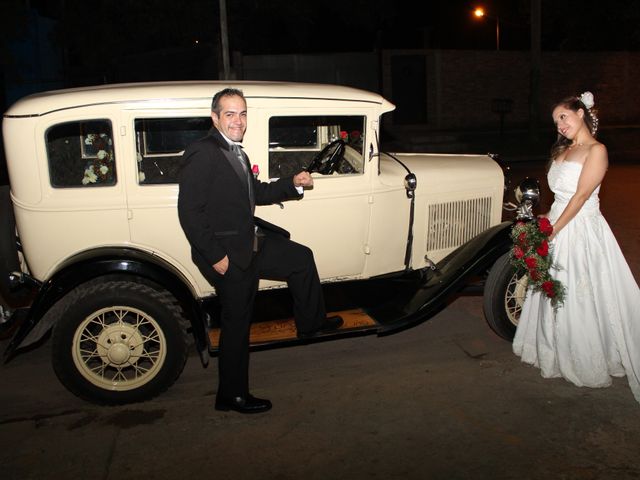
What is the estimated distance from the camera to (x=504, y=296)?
515cm

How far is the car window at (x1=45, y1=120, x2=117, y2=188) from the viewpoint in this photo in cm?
444

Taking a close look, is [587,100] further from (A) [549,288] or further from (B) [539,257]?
(A) [549,288]

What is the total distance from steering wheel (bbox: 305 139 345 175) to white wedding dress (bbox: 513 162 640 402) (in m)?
1.54

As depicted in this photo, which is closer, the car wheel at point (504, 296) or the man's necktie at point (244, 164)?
the man's necktie at point (244, 164)

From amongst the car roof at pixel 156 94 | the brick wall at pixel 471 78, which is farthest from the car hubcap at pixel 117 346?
the brick wall at pixel 471 78

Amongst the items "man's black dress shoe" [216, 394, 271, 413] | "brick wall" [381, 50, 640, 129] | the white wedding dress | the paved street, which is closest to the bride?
the white wedding dress

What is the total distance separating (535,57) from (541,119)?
25.8ft

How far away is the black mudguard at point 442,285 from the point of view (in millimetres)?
4820

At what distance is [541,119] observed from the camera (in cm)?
2692

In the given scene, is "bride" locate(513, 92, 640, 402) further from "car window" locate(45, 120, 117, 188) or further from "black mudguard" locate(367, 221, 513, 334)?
"car window" locate(45, 120, 117, 188)

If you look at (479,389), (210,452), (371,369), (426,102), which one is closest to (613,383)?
(479,389)

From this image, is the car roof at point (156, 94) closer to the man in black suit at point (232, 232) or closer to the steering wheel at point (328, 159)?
the steering wheel at point (328, 159)

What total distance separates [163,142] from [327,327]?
1769 mm

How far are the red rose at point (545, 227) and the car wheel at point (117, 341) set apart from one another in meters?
2.46
